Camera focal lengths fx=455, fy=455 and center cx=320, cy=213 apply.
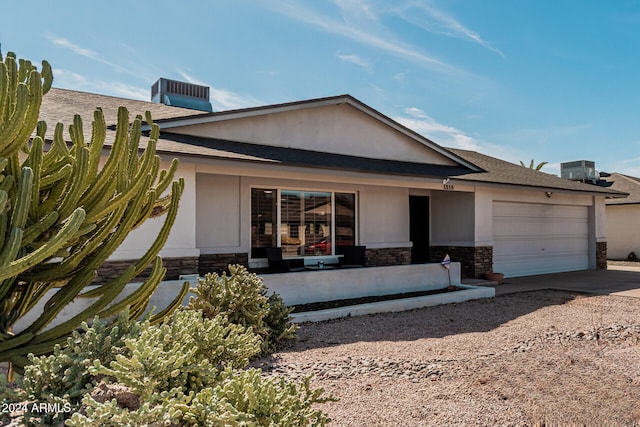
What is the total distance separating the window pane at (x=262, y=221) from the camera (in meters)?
12.1

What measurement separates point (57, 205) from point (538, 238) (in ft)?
56.3

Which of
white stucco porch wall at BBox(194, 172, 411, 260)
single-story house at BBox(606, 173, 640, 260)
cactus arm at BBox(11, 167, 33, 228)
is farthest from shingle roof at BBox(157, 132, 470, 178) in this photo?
single-story house at BBox(606, 173, 640, 260)

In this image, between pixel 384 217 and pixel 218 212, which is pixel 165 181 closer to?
pixel 218 212

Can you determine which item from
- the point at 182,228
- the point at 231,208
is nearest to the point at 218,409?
the point at 182,228

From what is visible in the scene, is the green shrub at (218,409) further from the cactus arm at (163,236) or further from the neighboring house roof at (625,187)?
the neighboring house roof at (625,187)

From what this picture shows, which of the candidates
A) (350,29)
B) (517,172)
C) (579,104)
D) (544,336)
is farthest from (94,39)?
(579,104)

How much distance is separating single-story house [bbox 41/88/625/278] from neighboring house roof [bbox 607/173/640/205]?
8.17m

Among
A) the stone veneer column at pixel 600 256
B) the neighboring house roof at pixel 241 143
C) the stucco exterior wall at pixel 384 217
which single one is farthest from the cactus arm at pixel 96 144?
the stone veneer column at pixel 600 256

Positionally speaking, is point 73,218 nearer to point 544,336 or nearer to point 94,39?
point 544,336

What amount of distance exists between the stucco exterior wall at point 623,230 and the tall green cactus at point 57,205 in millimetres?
27627

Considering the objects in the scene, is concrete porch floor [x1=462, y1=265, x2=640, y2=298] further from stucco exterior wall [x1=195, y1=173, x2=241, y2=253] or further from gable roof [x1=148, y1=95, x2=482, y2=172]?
stucco exterior wall [x1=195, y1=173, x2=241, y2=253]

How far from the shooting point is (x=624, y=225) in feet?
82.8

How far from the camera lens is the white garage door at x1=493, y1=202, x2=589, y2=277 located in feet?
53.3

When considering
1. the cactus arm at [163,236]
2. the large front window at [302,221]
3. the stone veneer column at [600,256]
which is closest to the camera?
the cactus arm at [163,236]
